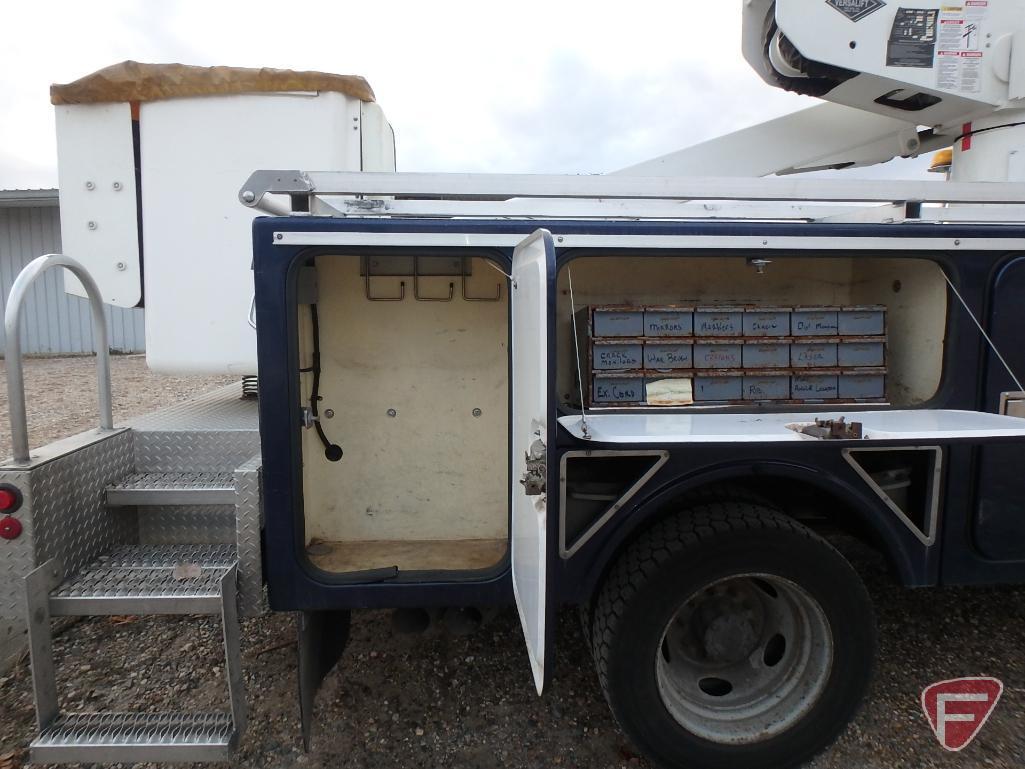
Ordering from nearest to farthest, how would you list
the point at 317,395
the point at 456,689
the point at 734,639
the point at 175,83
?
the point at 734,639
the point at 317,395
the point at 456,689
the point at 175,83

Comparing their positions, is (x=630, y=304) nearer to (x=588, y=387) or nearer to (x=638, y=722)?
Answer: (x=588, y=387)

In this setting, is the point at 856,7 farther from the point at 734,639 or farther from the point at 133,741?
the point at 133,741

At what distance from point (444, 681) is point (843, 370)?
217cm

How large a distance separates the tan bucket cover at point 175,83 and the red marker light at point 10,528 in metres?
1.97

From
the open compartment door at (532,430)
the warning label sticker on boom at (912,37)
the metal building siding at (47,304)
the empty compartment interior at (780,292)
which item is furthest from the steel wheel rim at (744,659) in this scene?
the metal building siding at (47,304)

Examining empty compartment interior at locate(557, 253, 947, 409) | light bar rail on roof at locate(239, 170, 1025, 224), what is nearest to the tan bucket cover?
light bar rail on roof at locate(239, 170, 1025, 224)

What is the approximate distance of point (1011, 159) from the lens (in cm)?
306

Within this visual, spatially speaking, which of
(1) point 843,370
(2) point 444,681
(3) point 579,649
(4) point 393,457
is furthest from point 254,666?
(1) point 843,370

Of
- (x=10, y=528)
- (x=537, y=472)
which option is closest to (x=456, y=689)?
(x=537, y=472)

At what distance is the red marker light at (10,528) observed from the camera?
214 cm

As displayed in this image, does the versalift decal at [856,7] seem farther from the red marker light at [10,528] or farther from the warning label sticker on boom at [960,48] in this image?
the red marker light at [10,528]

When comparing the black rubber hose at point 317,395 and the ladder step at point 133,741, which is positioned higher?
the black rubber hose at point 317,395

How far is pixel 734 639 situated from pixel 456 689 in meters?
1.21

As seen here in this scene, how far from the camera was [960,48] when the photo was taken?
3.01 metres
